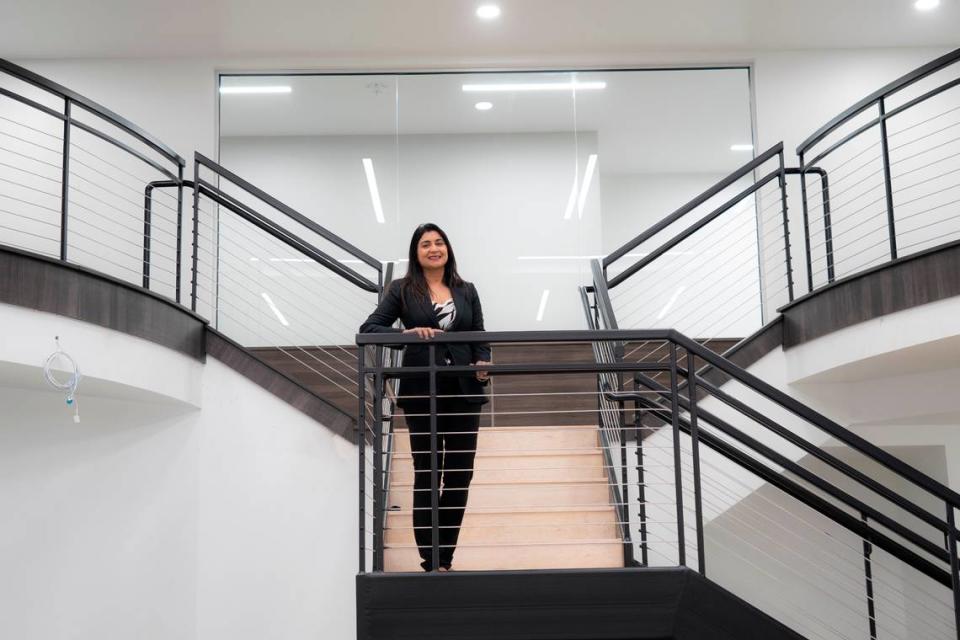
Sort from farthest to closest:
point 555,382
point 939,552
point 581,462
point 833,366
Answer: point 555,382
point 581,462
point 833,366
point 939,552

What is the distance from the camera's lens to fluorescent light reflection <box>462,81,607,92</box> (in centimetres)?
791

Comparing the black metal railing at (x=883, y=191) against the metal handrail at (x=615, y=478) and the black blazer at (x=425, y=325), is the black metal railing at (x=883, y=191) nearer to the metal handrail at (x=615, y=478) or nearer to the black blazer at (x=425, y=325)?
the metal handrail at (x=615, y=478)

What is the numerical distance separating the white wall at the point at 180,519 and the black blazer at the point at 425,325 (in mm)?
1682

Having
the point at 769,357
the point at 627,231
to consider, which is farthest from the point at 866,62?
the point at 769,357

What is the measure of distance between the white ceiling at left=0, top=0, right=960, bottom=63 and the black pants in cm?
385

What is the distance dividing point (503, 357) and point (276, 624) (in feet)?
8.74

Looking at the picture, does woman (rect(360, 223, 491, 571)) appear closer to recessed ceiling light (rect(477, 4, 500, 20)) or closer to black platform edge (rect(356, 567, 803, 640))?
black platform edge (rect(356, 567, 803, 640))

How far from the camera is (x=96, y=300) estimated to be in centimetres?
503

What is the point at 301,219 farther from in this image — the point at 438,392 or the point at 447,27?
the point at 438,392

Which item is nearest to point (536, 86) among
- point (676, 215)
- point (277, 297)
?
point (676, 215)

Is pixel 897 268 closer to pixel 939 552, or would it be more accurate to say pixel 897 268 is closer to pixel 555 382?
pixel 939 552

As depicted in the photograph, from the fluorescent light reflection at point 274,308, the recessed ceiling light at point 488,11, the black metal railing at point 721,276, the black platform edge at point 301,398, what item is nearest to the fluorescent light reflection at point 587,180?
the black metal railing at point 721,276

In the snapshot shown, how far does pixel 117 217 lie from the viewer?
7.57 m

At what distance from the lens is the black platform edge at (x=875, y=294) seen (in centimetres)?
447
